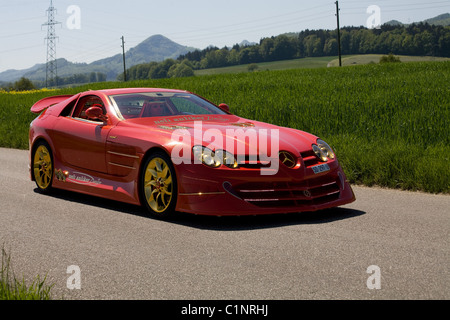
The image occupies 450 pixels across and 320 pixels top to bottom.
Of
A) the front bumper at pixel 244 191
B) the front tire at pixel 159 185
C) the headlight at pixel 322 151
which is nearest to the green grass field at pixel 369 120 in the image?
the headlight at pixel 322 151

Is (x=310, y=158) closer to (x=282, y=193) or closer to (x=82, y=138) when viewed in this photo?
(x=282, y=193)

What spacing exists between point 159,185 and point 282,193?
1.28 meters

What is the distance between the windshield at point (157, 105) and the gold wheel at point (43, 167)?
4.60ft

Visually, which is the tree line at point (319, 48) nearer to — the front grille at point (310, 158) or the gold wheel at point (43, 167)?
the gold wheel at point (43, 167)

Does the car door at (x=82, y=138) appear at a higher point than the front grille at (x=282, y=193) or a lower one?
higher

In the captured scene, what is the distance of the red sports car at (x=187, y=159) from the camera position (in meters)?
6.23

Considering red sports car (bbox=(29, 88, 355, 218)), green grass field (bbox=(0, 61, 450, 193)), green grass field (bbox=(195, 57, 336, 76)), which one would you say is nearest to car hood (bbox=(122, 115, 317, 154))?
red sports car (bbox=(29, 88, 355, 218))

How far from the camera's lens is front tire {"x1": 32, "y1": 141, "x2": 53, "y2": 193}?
8.53 m

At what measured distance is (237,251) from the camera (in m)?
5.22

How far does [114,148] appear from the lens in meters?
7.22

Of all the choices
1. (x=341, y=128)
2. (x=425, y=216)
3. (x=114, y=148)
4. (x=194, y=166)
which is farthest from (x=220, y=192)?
(x=341, y=128)

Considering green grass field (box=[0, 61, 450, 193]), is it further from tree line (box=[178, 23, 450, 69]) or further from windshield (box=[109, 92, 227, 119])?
tree line (box=[178, 23, 450, 69])

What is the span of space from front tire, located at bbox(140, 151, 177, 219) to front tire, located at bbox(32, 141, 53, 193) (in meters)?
2.25

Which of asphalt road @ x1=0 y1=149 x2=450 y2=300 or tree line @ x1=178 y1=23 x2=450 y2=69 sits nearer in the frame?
asphalt road @ x1=0 y1=149 x2=450 y2=300
